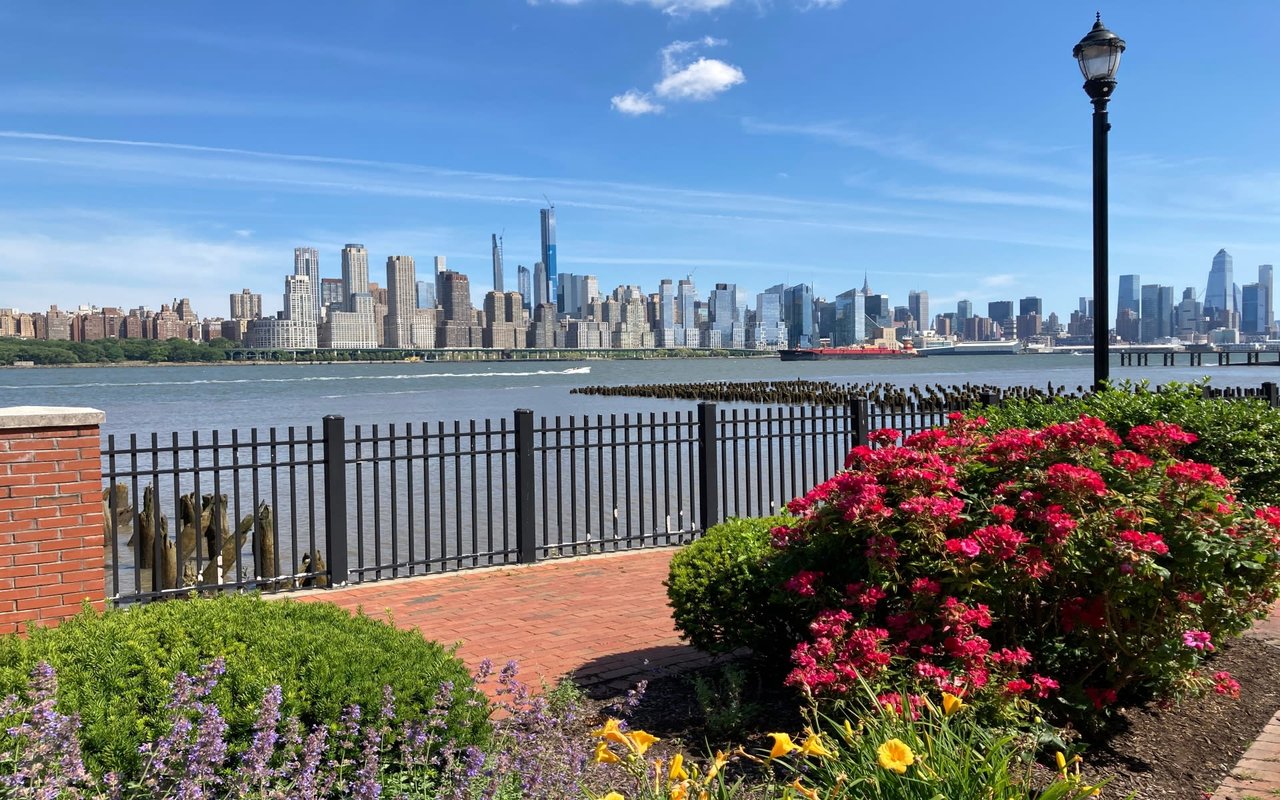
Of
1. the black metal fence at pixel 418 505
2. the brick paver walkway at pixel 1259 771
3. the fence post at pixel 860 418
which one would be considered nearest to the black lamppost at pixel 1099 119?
the black metal fence at pixel 418 505

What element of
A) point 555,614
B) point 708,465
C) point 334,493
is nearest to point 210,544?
point 334,493

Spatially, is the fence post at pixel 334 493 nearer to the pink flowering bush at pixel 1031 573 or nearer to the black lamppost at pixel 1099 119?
the pink flowering bush at pixel 1031 573

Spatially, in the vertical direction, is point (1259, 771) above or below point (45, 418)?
below

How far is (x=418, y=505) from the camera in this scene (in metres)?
18.6

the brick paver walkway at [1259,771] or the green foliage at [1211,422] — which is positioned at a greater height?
the green foliage at [1211,422]

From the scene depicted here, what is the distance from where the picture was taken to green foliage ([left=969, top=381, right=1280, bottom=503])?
623 cm

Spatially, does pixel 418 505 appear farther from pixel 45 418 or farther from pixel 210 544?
pixel 45 418

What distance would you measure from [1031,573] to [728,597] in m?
1.66

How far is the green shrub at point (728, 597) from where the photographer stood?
17.4ft

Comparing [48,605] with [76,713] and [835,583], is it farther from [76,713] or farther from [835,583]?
[835,583]

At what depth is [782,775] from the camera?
447 cm

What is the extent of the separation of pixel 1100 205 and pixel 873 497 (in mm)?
6112

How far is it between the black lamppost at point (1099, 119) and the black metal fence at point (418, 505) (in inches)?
88.3

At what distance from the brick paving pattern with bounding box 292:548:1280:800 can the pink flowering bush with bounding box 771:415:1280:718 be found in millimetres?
770
